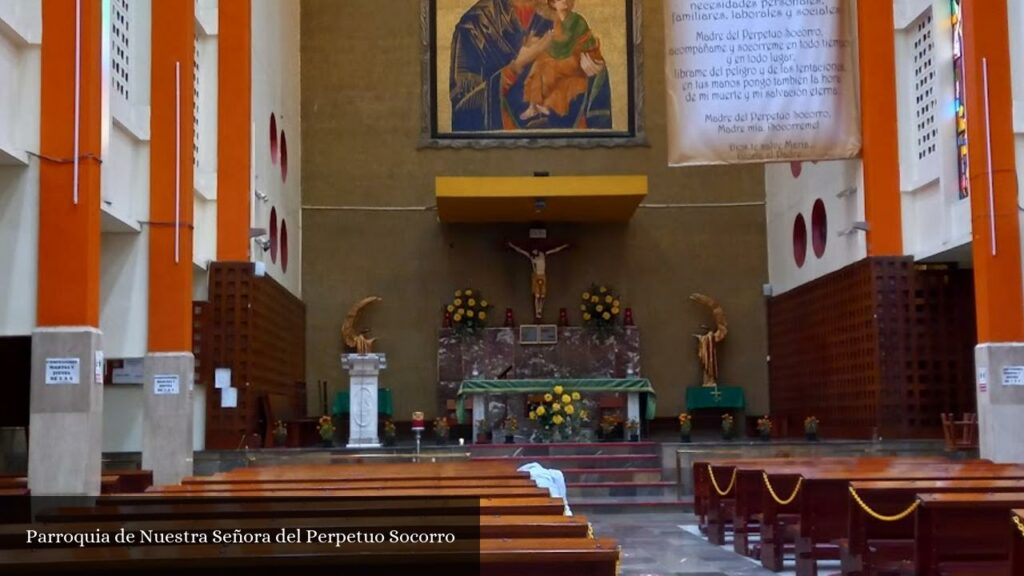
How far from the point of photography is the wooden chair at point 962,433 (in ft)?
49.7

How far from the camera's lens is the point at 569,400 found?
17.9 meters

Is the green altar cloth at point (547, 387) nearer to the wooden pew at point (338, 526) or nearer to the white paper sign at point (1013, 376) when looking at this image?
the white paper sign at point (1013, 376)

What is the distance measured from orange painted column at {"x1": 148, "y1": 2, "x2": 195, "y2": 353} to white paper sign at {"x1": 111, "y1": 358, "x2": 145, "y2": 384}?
1523 millimetres

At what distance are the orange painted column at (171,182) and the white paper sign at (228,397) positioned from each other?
243 cm

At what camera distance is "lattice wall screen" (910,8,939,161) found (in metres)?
16.3

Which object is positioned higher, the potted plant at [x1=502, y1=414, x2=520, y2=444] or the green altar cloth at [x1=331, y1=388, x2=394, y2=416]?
the green altar cloth at [x1=331, y1=388, x2=394, y2=416]

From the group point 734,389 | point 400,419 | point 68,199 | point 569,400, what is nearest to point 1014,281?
point 569,400

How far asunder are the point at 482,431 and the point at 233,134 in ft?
18.7

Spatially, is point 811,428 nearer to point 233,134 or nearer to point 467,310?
point 467,310

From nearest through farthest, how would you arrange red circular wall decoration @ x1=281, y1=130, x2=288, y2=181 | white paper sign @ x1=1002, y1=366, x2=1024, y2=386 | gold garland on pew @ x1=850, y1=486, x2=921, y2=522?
1. gold garland on pew @ x1=850, y1=486, x2=921, y2=522
2. white paper sign @ x1=1002, y1=366, x2=1024, y2=386
3. red circular wall decoration @ x1=281, y1=130, x2=288, y2=181

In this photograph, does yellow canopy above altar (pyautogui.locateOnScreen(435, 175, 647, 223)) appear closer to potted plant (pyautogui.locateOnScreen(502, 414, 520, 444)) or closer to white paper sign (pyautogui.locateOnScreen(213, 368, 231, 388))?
potted plant (pyautogui.locateOnScreen(502, 414, 520, 444))

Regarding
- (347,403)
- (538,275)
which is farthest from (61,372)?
(538,275)

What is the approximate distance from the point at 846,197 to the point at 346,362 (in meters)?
7.49

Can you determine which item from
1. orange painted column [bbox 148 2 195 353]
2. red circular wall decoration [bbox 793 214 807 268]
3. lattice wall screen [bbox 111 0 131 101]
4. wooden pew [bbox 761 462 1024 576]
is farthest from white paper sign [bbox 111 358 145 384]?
red circular wall decoration [bbox 793 214 807 268]
